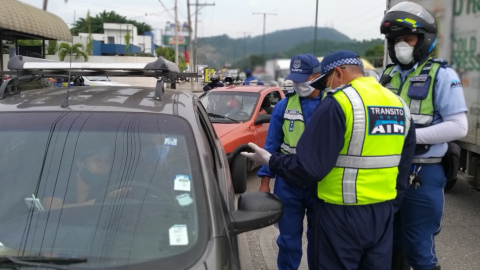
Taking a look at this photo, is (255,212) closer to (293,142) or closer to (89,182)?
(89,182)

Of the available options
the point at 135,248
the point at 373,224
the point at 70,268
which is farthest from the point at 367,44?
the point at 70,268

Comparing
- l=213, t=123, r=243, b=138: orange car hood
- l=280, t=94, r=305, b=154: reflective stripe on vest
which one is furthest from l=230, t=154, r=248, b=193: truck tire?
l=280, t=94, r=305, b=154: reflective stripe on vest

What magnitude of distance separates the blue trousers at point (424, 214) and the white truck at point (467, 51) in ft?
7.94

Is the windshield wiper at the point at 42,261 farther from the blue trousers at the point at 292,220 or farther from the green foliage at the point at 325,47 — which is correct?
the blue trousers at the point at 292,220

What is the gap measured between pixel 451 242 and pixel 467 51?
A: 213 cm

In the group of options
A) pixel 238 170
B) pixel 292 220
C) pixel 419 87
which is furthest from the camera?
→ pixel 238 170

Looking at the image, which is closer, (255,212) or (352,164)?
(255,212)

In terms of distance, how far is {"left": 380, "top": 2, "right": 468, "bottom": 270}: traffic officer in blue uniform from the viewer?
260 centimetres

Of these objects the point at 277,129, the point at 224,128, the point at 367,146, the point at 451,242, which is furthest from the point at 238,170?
the point at 367,146

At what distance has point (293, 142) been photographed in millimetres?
3230

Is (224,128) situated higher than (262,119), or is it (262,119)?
(262,119)

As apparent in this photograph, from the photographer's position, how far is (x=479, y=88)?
460 centimetres

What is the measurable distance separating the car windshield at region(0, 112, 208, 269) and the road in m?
1.40

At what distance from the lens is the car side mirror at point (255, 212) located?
77.7 inches
